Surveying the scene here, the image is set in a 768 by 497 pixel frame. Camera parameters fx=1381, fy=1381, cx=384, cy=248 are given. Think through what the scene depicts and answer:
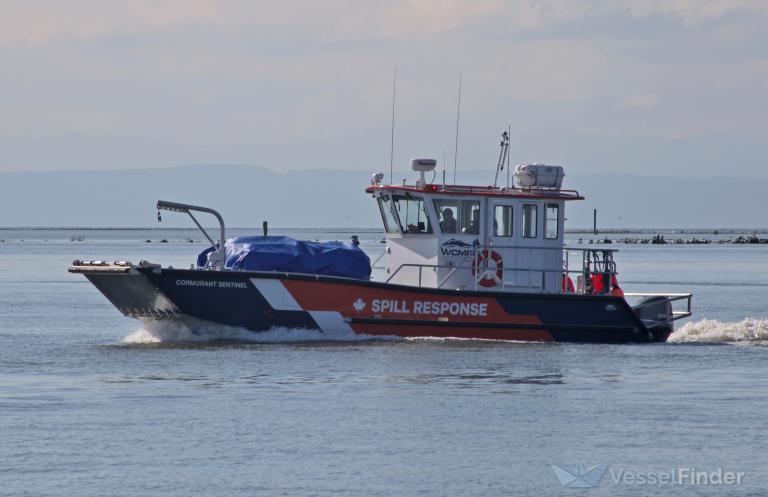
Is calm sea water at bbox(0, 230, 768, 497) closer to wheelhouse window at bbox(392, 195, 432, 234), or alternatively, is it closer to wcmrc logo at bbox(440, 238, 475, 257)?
wcmrc logo at bbox(440, 238, 475, 257)

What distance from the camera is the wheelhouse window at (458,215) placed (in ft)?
74.9

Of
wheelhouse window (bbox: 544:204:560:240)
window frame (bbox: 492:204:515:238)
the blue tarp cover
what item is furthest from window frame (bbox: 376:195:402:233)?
wheelhouse window (bbox: 544:204:560:240)

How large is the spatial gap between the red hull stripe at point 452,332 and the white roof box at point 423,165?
283 centimetres

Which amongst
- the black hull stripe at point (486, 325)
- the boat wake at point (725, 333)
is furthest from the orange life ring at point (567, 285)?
the boat wake at point (725, 333)

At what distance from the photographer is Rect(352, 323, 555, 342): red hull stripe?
70.9 feet

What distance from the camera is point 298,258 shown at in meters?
21.5

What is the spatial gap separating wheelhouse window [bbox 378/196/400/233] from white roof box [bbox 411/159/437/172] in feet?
2.32

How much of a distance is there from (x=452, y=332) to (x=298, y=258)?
2716 mm

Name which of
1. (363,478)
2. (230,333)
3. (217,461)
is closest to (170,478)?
(217,461)

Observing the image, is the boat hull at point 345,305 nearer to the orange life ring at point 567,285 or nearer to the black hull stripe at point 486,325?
the black hull stripe at point 486,325

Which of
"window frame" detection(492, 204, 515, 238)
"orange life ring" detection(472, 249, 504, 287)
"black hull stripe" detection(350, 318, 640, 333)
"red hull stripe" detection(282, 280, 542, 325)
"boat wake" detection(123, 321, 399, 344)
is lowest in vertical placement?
"boat wake" detection(123, 321, 399, 344)

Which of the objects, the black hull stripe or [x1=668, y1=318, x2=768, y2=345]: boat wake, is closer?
the black hull stripe

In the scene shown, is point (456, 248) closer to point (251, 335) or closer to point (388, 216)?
point (388, 216)

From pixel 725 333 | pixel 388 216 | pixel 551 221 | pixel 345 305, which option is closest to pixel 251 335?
pixel 345 305
